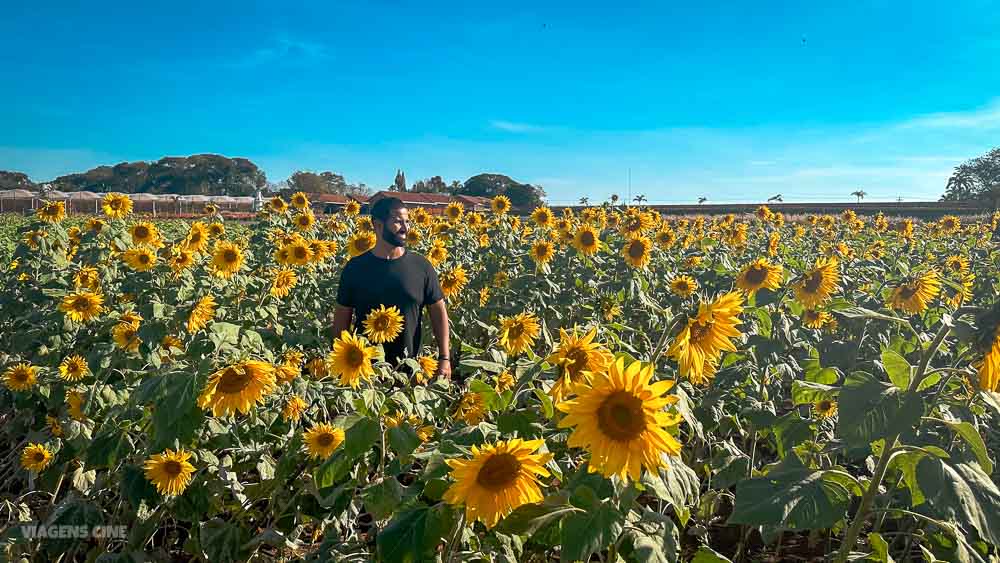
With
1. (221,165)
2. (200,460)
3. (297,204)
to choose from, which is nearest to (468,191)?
(221,165)

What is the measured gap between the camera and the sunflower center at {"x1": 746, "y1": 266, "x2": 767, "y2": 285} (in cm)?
390

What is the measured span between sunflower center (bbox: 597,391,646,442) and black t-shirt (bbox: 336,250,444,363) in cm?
305

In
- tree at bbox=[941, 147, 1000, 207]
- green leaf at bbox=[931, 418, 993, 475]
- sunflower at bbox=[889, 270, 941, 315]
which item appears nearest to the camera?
green leaf at bbox=[931, 418, 993, 475]

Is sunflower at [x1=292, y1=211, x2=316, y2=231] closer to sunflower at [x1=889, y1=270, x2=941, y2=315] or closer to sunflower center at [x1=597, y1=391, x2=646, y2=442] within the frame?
sunflower at [x1=889, y1=270, x2=941, y2=315]

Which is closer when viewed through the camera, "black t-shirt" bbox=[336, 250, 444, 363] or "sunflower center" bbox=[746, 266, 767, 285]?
"sunflower center" bbox=[746, 266, 767, 285]

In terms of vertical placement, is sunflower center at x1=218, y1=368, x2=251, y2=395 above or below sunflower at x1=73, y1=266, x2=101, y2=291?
below

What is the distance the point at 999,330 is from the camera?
1410 mm

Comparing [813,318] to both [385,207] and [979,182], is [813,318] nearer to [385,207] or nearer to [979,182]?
[385,207]

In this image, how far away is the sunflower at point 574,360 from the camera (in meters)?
1.76

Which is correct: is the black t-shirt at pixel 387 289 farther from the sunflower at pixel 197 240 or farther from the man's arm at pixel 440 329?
the sunflower at pixel 197 240

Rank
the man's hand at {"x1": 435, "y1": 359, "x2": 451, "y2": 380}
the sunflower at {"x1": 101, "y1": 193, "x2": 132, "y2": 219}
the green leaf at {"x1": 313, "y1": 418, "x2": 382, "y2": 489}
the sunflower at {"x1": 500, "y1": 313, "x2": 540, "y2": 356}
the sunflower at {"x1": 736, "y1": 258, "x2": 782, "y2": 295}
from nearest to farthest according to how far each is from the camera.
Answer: the green leaf at {"x1": 313, "y1": 418, "x2": 382, "y2": 489}, the sunflower at {"x1": 500, "y1": 313, "x2": 540, "y2": 356}, the sunflower at {"x1": 736, "y1": 258, "x2": 782, "y2": 295}, the man's hand at {"x1": 435, "y1": 359, "x2": 451, "y2": 380}, the sunflower at {"x1": 101, "y1": 193, "x2": 132, "y2": 219}

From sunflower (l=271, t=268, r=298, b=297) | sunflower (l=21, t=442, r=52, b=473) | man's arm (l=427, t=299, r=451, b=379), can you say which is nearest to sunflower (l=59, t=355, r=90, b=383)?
sunflower (l=21, t=442, r=52, b=473)

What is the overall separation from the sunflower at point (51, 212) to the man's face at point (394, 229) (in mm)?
4800

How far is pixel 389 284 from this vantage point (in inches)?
171
